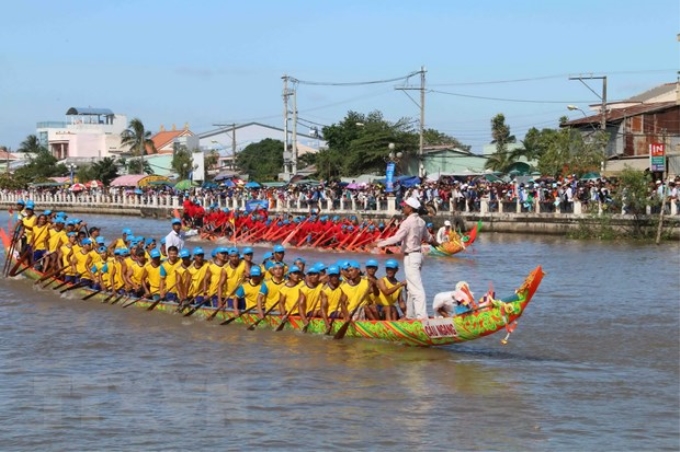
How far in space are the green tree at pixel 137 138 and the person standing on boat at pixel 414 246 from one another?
244 ft

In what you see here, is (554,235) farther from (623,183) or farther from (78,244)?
(78,244)

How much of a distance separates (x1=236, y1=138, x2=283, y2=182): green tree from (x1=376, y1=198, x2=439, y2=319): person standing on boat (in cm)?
5750

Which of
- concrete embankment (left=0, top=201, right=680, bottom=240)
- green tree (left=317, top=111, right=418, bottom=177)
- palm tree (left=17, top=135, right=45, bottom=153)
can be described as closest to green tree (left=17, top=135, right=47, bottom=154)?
palm tree (left=17, top=135, right=45, bottom=153)

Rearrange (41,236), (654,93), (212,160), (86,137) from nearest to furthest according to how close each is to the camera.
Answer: (41,236) → (654,93) → (212,160) → (86,137)

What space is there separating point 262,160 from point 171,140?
25.8 metres

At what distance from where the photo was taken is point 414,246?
44.8 feet

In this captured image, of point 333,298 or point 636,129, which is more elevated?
point 636,129

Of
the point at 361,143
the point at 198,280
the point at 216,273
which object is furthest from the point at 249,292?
the point at 361,143

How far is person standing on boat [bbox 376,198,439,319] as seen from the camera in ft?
44.3

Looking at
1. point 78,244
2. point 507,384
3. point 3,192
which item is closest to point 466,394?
point 507,384

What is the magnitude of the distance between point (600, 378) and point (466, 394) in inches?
83.4

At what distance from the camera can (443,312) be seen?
13.4m

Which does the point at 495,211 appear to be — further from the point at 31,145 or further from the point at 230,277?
the point at 31,145

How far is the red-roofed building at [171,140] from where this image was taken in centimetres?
8606
